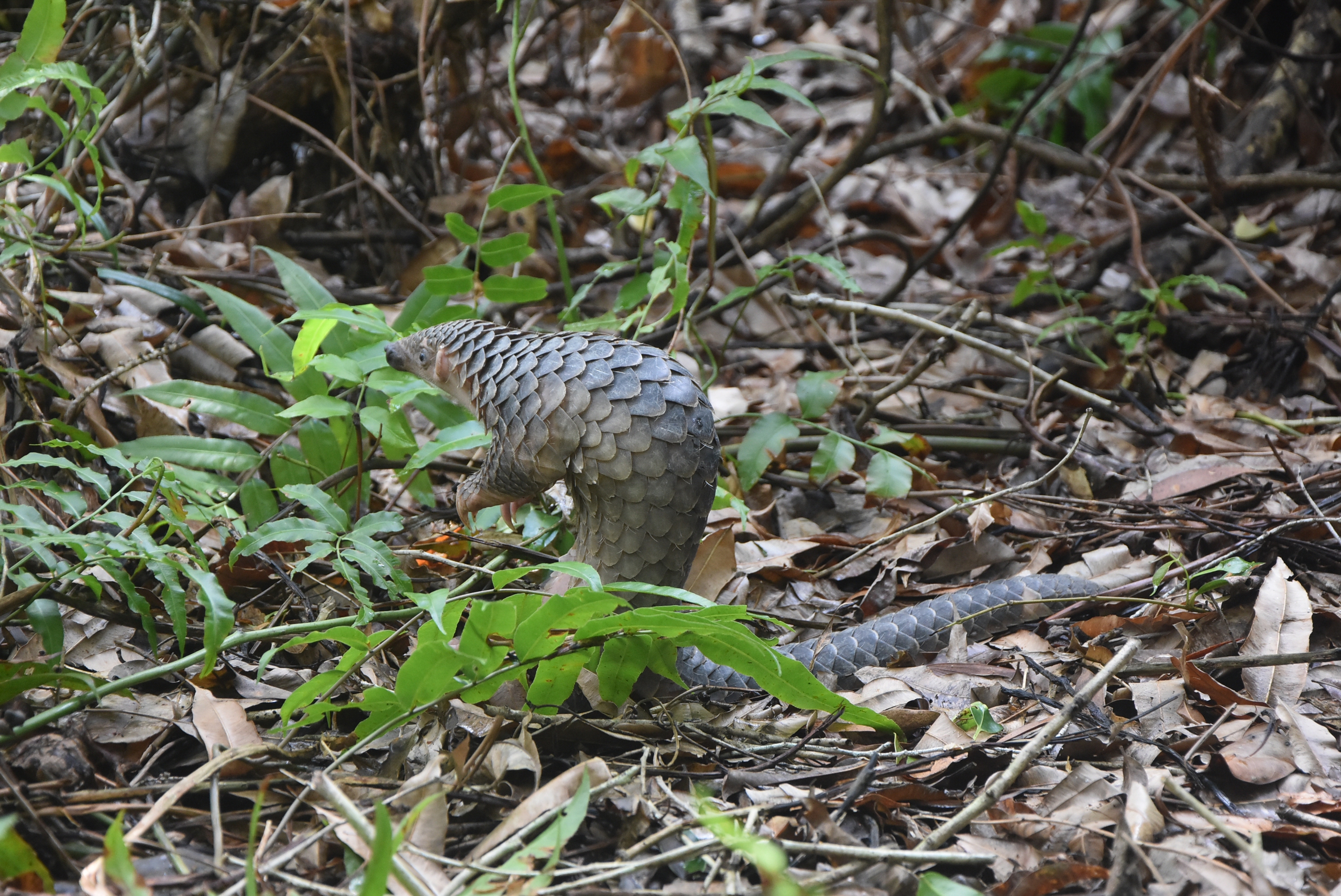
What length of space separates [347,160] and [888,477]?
2.50 meters

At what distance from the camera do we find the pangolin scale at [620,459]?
2.38m

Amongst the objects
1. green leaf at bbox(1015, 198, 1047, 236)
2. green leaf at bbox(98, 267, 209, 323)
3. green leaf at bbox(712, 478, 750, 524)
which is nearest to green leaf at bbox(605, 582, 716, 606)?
green leaf at bbox(712, 478, 750, 524)

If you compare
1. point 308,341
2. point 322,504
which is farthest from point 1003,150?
point 322,504

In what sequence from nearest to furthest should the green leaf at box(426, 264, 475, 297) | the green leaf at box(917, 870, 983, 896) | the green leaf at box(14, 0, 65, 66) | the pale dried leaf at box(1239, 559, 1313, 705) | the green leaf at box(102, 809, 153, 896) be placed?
the green leaf at box(102, 809, 153, 896), the green leaf at box(917, 870, 983, 896), the pale dried leaf at box(1239, 559, 1313, 705), the green leaf at box(14, 0, 65, 66), the green leaf at box(426, 264, 475, 297)

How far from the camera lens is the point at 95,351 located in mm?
3508

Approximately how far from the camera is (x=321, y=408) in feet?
9.27

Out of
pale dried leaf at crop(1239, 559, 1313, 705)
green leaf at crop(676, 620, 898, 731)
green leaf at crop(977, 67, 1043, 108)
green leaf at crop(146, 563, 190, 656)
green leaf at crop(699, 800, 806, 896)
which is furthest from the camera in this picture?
green leaf at crop(977, 67, 1043, 108)

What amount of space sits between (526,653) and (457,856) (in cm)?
39

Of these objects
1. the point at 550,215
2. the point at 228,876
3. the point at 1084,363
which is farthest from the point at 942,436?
the point at 228,876

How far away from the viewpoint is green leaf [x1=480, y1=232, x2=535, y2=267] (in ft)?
10.8

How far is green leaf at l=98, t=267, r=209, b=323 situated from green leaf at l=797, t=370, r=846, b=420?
207 cm

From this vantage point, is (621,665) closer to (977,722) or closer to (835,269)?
(977,722)

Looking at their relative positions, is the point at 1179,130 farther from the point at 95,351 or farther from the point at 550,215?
the point at 95,351

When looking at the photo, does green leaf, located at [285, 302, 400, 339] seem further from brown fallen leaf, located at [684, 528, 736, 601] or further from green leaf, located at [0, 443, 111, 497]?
brown fallen leaf, located at [684, 528, 736, 601]
